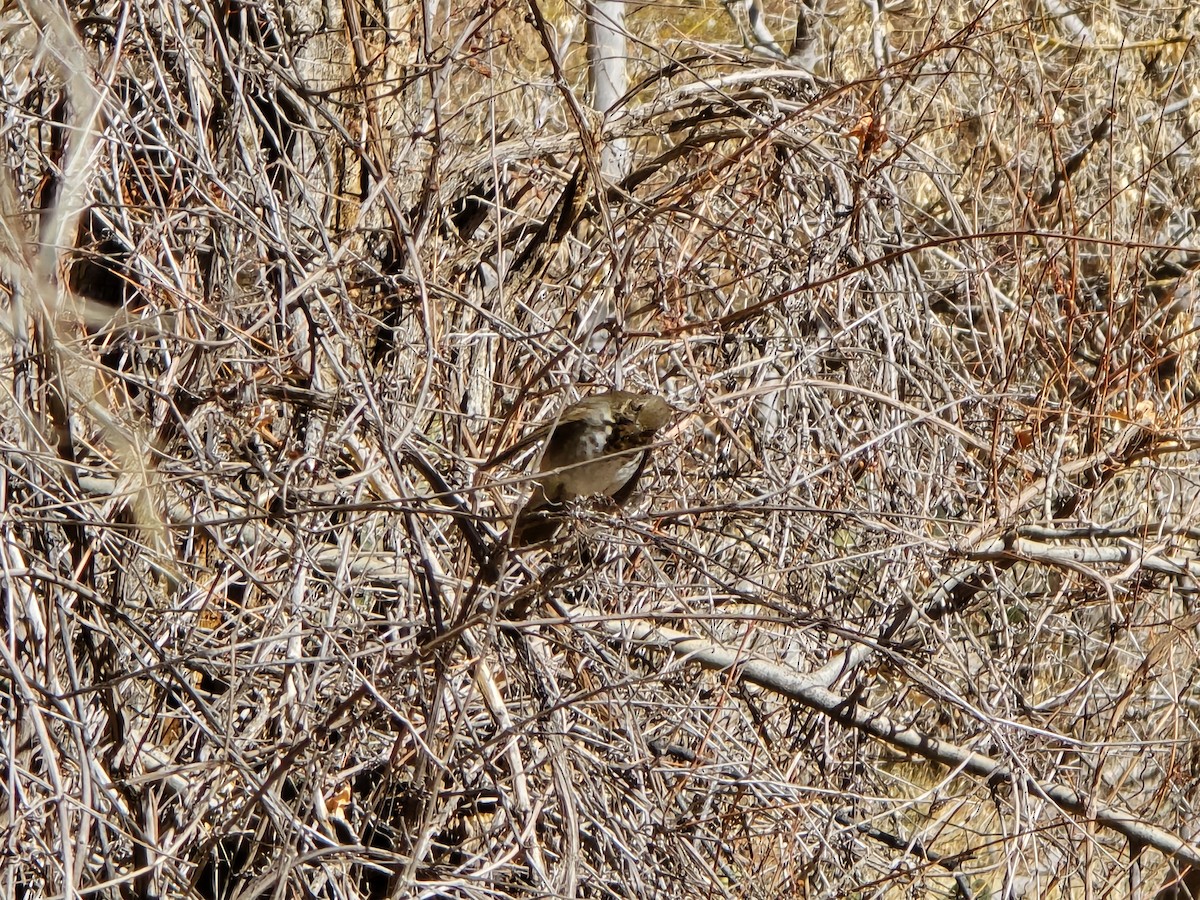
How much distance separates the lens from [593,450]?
3.69 metres

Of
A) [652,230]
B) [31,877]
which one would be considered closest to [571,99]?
[652,230]

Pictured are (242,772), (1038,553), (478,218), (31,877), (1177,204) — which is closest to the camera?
(242,772)

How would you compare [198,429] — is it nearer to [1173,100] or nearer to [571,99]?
[571,99]

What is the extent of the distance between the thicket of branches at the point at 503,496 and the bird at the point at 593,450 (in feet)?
0.43

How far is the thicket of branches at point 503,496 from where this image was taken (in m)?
3.06

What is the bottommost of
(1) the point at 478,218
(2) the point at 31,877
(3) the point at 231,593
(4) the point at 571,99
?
(2) the point at 31,877

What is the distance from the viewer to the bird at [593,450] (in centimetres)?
353

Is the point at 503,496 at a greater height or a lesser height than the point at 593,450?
lesser

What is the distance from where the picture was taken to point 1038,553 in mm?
4219

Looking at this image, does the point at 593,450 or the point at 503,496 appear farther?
the point at 503,496

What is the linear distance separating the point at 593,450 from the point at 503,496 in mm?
350

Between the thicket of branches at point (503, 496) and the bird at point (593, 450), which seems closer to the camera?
the thicket of branches at point (503, 496)

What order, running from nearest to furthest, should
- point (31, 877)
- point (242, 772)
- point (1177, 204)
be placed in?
point (242, 772), point (31, 877), point (1177, 204)

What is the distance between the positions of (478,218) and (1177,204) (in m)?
3.92
